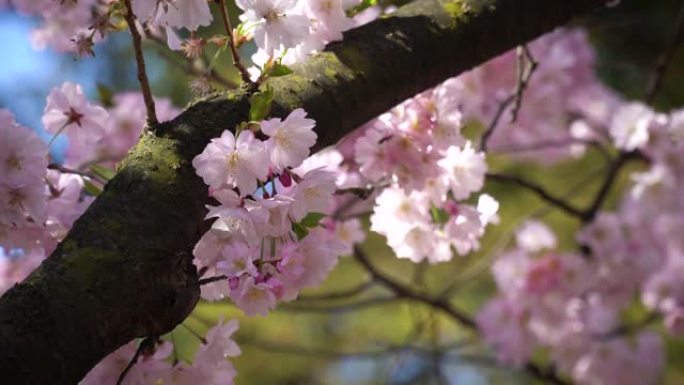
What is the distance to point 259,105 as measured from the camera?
1125 mm

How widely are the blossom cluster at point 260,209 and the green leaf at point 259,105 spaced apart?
0.01m

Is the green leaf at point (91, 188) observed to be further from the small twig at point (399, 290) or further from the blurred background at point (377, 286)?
the blurred background at point (377, 286)

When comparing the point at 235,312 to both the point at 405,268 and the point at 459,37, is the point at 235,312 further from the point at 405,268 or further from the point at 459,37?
the point at 459,37

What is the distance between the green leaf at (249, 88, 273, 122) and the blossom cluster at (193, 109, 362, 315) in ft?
0.05

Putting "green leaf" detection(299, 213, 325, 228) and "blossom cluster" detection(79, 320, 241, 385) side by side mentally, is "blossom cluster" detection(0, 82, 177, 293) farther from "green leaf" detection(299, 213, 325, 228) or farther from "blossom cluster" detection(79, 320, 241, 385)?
"green leaf" detection(299, 213, 325, 228)

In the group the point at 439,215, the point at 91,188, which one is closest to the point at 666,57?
the point at 439,215

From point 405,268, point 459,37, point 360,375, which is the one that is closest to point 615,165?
point 459,37

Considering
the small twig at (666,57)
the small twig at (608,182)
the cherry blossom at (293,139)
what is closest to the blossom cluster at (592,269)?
the small twig at (608,182)

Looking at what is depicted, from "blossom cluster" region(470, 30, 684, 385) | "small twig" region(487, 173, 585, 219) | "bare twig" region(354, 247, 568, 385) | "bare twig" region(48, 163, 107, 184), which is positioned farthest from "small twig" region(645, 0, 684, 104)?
"bare twig" region(48, 163, 107, 184)

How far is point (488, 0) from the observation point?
1.43 metres

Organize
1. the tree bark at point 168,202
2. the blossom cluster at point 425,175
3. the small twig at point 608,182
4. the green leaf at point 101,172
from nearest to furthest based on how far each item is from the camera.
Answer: the tree bark at point 168,202 < the green leaf at point 101,172 < the blossom cluster at point 425,175 < the small twig at point 608,182

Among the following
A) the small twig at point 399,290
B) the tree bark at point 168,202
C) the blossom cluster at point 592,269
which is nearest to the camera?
the tree bark at point 168,202

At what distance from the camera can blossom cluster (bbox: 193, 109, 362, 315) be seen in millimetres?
1082

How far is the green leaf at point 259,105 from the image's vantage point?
1125mm
